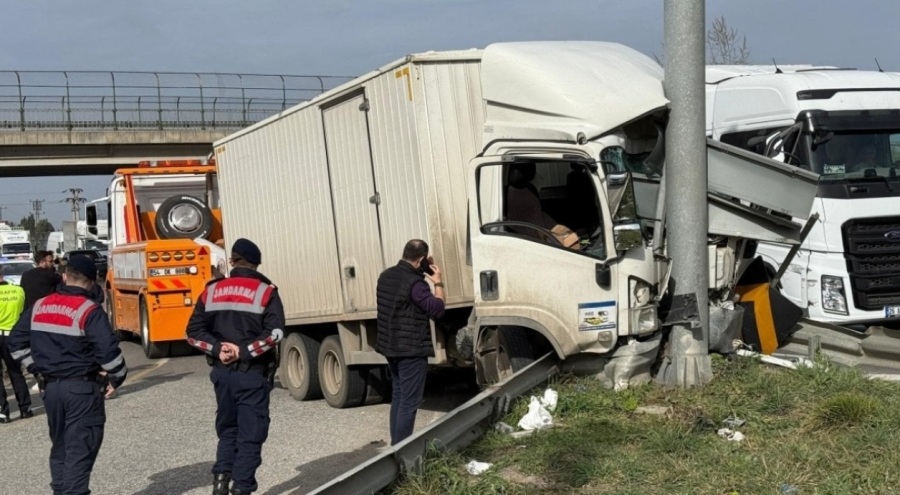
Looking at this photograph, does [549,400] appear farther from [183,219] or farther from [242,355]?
[183,219]

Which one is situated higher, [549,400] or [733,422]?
[549,400]

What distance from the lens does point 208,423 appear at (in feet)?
37.0

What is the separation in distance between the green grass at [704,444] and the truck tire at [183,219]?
36.4ft

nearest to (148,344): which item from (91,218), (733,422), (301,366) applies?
(91,218)

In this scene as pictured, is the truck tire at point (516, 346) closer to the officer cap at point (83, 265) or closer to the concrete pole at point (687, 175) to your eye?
the concrete pole at point (687, 175)

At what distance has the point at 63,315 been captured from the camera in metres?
6.96

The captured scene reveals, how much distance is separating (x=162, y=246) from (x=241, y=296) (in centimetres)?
1075

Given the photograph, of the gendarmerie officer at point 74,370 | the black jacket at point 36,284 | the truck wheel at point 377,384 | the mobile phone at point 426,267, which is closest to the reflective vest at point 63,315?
the gendarmerie officer at point 74,370

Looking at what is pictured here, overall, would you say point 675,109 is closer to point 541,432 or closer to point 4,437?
point 541,432

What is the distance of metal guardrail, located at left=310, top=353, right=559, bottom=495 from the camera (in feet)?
20.1

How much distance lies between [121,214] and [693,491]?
49.7 feet

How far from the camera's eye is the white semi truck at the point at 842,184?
1076cm

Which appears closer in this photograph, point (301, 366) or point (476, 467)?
point (476, 467)

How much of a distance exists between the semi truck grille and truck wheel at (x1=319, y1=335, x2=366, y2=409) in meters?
5.13
